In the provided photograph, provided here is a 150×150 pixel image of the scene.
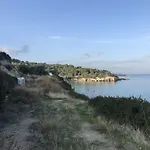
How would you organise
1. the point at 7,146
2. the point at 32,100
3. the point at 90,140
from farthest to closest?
1. the point at 32,100
2. the point at 90,140
3. the point at 7,146

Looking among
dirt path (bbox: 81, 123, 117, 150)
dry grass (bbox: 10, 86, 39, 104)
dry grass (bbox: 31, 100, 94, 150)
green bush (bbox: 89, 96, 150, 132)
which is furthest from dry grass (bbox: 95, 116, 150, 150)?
dry grass (bbox: 10, 86, 39, 104)

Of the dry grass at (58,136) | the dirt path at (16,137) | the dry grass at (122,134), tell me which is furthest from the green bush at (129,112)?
the dirt path at (16,137)

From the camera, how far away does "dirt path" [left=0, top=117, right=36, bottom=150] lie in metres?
7.38

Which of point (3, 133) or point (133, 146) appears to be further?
point (3, 133)

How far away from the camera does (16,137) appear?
8680mm

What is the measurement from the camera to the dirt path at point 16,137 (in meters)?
7.38

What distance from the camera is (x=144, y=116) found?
10.1 meters

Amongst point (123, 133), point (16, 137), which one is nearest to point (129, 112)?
point (123, 133)

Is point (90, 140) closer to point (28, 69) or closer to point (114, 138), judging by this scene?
point (114, 138)

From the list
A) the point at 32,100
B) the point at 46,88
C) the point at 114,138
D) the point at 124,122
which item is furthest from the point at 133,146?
the point at 46,88

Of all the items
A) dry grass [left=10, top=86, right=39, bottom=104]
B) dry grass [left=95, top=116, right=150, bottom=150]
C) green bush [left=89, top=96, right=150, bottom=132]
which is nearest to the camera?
dry grass [left=95, top=116, right=150, bottom=150]

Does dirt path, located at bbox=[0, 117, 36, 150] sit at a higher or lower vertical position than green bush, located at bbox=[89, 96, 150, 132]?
lower

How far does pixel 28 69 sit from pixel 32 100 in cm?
4394

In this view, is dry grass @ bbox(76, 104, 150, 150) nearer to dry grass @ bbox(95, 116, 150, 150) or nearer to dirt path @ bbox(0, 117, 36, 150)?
dry grass @ bbox(95, 116, 150, 150)
